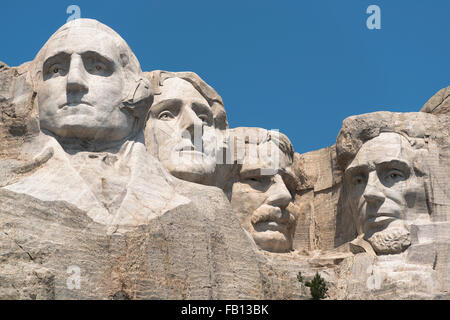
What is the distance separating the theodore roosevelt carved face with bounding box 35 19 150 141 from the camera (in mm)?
15195

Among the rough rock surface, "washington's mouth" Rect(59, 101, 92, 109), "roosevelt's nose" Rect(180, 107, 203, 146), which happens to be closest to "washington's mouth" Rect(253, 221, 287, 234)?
"roosevelt's nose" Rect(180, 107, 203, 146)

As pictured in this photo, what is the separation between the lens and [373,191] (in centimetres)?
1714

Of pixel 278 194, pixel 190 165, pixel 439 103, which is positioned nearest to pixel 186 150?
pixel 190 165

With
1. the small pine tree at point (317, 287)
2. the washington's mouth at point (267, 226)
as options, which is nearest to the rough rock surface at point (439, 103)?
the washington's mouth at point (267, 226)

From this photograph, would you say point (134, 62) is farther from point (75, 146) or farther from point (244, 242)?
point (244, 242)

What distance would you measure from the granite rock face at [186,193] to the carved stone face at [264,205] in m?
0.02

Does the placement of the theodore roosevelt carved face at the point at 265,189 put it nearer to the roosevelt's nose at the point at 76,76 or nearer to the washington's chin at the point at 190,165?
the washington's chin at the point at 190,165

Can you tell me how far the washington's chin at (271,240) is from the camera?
57.3 feet

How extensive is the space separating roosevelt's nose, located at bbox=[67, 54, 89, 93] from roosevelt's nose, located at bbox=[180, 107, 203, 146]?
1.94 m

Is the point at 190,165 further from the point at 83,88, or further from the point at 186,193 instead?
the point at 83,88

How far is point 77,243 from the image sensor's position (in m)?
14.3

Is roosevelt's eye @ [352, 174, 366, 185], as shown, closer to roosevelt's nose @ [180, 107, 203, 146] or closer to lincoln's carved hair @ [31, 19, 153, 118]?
roosevelt's nose @ [180, 107, 203, 146]

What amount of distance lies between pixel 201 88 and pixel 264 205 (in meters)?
1.63
